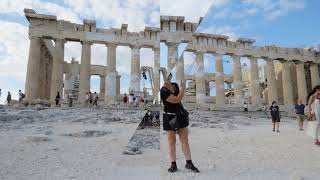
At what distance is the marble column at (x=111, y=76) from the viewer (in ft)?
94.8

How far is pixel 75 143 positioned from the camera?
8305 millimetres

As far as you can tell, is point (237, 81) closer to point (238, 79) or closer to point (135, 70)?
point (238, 79)

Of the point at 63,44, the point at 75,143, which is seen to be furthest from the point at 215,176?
the point at 63,44

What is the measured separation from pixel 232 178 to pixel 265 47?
3276 cm

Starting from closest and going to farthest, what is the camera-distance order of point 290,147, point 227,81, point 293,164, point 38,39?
point 293,164, point 290,147, point 38,39, point 227,81

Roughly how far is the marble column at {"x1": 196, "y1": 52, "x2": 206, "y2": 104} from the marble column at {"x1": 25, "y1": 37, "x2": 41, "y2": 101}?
14931 mm

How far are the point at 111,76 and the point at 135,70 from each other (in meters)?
2.42

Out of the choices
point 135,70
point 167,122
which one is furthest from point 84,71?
point 167,122

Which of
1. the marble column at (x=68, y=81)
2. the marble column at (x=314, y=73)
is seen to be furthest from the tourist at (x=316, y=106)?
the marble column at (x=68, y=81)

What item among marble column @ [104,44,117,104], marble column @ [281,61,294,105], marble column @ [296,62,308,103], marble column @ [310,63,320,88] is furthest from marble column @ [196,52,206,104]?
marble column @ [310,63,320,88]

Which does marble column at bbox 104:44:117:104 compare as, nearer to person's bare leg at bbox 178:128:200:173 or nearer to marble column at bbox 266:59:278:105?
marble column at bbox 266:59:278:105

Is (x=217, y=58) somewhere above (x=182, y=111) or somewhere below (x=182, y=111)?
above

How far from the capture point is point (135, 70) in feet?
98.8

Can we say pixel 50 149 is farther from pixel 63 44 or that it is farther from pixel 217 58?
pixel 217 58
